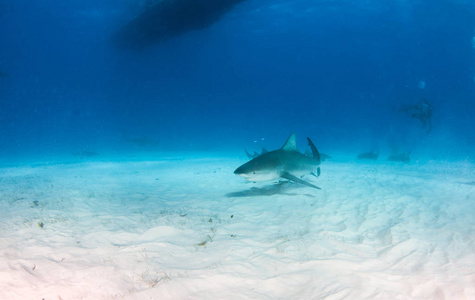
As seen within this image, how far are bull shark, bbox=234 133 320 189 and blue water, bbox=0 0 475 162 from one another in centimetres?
2299

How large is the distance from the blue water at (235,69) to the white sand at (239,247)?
24643 mm

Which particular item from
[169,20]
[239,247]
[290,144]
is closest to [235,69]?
[169,20]

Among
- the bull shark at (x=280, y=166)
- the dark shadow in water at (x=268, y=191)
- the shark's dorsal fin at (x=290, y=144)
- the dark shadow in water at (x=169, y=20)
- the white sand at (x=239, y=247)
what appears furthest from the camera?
the dark shadow in water at (x=169, y=20)

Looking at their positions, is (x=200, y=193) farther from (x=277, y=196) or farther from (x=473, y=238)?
(x=473, y=238)

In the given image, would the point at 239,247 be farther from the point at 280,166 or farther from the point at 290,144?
the point at 290,144

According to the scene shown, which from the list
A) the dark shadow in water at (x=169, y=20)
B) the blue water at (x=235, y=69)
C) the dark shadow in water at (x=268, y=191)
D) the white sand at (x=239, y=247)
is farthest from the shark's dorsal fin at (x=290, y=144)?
the blue water at (x=235, y=69)

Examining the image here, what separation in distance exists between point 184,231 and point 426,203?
263 inches

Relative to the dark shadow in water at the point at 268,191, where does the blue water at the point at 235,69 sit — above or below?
above

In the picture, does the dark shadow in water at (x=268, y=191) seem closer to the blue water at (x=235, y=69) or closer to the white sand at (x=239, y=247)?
the white sand at (x=239, y=247)

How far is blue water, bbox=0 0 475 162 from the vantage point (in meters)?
34.2

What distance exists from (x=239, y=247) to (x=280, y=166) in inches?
149

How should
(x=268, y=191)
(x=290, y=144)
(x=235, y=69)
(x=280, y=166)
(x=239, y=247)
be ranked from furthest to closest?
(x=235, y=69) → (x=268, y=191) → (x=290, y=144) → (x=280, y=166) → (x=239, y=247)

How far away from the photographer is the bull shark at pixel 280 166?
21.8 ft

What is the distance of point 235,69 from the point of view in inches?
3174
